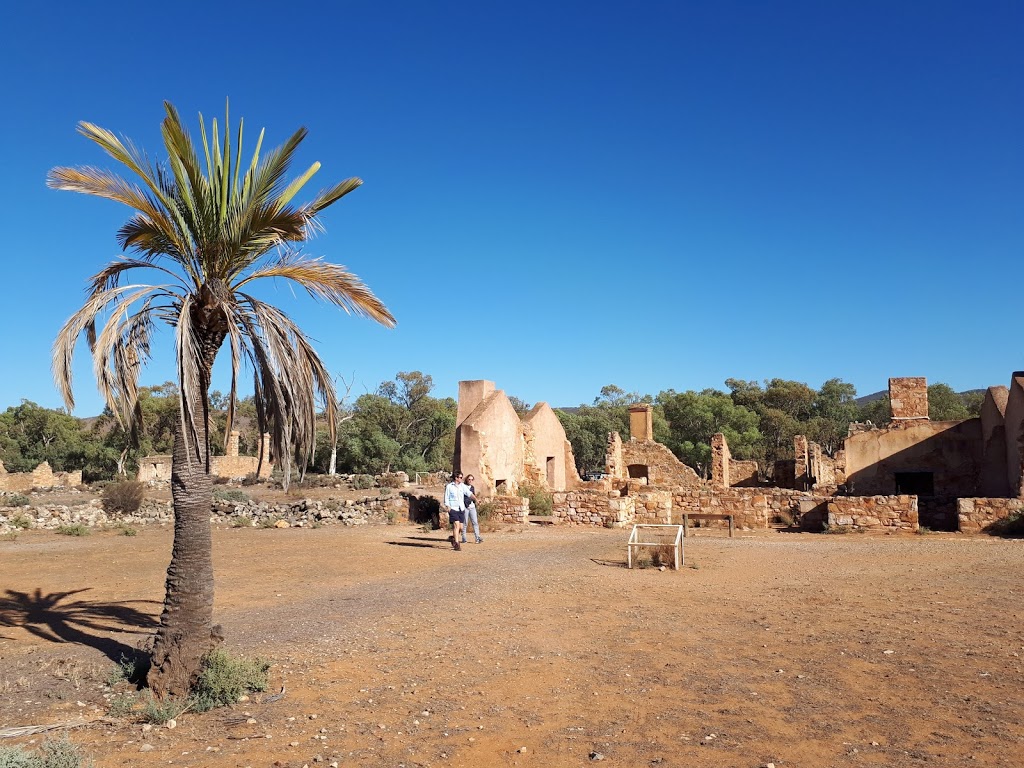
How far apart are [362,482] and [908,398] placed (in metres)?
25.4

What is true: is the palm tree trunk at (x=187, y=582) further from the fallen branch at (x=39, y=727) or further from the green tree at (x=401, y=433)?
the green tree at (x=401, y=433)

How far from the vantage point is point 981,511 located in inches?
678

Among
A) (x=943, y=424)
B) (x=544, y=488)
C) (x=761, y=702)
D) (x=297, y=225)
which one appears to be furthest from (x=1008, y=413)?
(x=297, y=225)

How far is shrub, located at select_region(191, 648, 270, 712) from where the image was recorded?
18.4ft

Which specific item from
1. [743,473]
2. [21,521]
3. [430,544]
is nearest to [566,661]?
[430,544]

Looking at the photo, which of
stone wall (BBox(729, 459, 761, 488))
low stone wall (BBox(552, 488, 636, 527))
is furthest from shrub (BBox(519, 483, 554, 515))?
stone wall (BBox(729, 459, 761, 488))

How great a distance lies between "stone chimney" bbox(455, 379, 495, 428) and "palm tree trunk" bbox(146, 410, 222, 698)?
14.9 metres

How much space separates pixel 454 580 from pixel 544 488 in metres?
11.9

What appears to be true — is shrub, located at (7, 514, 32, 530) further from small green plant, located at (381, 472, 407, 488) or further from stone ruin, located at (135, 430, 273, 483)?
stone ruin, located at (135, 430, 273, 483)

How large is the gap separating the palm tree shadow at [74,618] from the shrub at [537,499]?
12.2 metres

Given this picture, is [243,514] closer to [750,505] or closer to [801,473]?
[750,505]

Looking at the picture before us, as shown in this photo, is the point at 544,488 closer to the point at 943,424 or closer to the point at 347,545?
the point at 347,545

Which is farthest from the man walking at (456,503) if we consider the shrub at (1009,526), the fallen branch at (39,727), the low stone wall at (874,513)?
the shrub at (1009,526)

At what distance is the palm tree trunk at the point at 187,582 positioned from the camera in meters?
5.95
